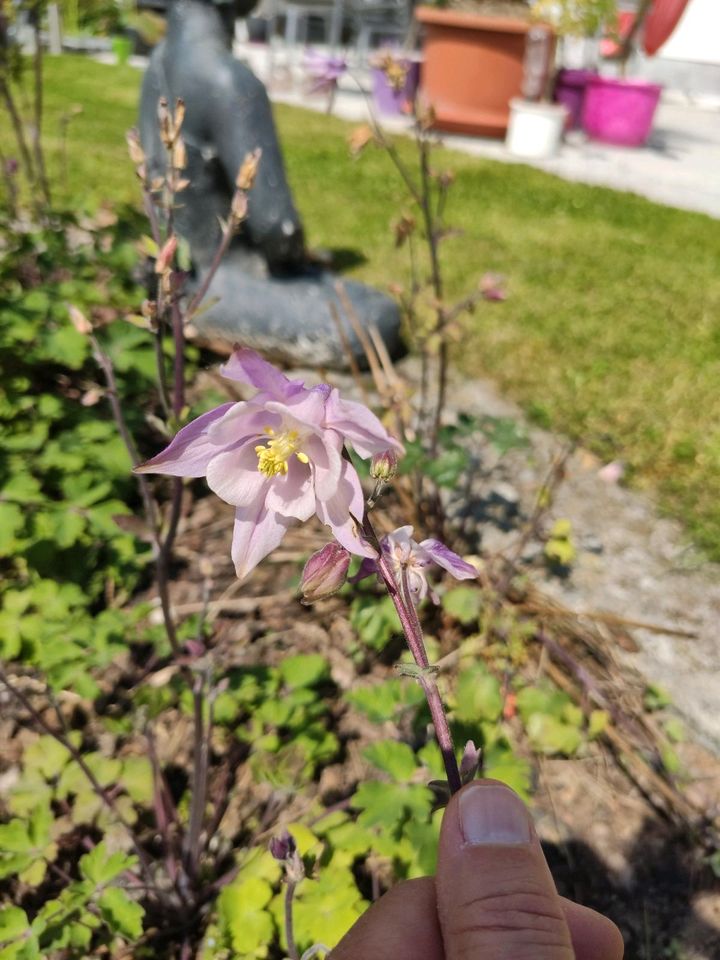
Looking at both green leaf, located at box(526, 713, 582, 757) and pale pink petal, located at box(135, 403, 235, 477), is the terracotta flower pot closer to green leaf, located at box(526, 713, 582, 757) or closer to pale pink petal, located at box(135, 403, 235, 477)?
green leaf, located at box(526, 713, 582, 757)

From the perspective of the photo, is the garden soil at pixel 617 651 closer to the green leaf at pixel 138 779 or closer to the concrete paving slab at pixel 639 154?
the green leaf at pixel 138 779

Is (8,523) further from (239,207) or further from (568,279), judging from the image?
(568,279)

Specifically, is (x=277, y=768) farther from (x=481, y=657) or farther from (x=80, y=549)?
(x=80, y=549)

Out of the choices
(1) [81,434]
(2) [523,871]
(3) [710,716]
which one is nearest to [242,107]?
(1) [81,434]

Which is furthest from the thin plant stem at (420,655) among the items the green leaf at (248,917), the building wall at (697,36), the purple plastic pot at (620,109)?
the building wall at (697,36)

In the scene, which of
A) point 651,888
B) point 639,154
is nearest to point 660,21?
point 639,154

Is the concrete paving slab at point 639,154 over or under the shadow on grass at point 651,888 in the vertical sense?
over
